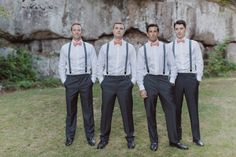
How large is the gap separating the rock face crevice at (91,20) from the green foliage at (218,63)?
482 mm

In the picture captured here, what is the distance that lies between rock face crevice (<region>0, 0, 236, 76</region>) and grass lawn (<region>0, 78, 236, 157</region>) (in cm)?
289

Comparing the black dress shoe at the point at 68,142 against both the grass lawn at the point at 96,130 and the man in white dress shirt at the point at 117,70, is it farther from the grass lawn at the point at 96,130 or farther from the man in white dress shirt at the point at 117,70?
the man in white dress shirt at the point at 117,70

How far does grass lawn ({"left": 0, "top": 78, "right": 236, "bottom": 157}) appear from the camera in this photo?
215 inches

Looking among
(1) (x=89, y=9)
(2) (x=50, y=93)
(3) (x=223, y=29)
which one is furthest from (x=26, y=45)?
(3) (x=223, y=29)

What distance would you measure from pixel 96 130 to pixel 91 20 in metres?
5.77

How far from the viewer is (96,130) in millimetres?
6344

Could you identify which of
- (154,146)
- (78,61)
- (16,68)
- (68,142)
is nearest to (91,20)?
(16,68)

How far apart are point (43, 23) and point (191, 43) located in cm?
677

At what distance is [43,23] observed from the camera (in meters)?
11.2

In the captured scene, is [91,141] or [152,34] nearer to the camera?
[152,34]

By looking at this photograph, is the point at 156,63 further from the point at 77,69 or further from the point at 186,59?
the point at 77,69

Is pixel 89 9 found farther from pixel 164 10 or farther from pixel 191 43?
pixel 191 43

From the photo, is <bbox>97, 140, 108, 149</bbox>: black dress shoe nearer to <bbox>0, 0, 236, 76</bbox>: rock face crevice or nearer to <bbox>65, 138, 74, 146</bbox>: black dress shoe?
<bbox>65, 138, 74, 146</bbox>: black dress shoe

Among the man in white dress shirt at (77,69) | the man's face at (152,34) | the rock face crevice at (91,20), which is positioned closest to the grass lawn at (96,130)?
the man in white dress shirt at (77,69)
